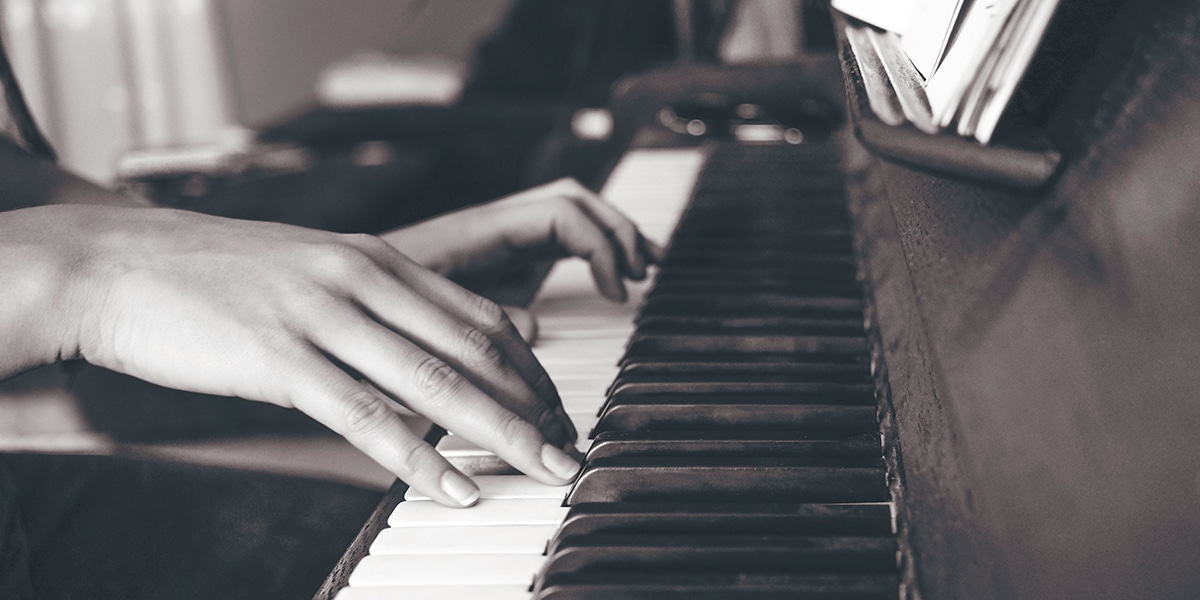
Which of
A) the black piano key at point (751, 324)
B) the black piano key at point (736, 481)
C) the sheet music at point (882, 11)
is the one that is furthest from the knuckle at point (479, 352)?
the sheet music at point (882, 11)

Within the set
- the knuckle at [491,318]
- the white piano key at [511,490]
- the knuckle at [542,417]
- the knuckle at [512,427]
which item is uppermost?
the knuckle at [491,318]

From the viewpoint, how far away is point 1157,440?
0.43 meters

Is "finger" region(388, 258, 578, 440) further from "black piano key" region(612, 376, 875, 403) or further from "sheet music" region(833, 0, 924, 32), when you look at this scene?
"sheet music" region(833, 0, 924, 32)

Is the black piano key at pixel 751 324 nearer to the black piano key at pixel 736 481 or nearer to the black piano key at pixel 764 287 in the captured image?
the black piano key at pixel 764 287

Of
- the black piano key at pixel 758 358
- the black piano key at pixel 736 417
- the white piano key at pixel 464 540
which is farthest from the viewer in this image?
the black piano key at pixel 758 358

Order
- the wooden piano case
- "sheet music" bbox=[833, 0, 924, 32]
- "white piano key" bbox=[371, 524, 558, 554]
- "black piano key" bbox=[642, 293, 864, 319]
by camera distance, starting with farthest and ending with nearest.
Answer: "sheet music" bbox=[833, 0, 924, 32]
"black piano key" bbox=[642, 293, 864, 319]
"white piano key" bbox=[371, 524, 558, 554]
the wooden piano case

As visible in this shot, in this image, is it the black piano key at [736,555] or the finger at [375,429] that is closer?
the black piano key at [736,555]

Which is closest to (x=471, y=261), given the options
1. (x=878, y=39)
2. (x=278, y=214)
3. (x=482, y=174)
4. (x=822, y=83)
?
(x=878, y=39)

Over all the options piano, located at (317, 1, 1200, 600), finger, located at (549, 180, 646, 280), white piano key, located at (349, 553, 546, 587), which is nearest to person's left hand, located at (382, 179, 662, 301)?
finger, located at (549, 180, 646, 280)

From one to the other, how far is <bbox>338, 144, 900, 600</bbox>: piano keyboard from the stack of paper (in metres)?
0.20

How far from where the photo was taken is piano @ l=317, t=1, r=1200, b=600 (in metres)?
0.44

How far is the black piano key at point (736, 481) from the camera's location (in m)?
0.56

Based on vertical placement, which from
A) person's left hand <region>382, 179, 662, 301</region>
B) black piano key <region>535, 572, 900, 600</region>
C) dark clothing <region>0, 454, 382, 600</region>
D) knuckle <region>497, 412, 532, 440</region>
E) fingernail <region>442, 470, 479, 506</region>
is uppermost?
black piano key <region>535, 572, 900, 600</region>

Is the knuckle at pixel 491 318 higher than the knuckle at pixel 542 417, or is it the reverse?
the knuckle at pixel 491 318
